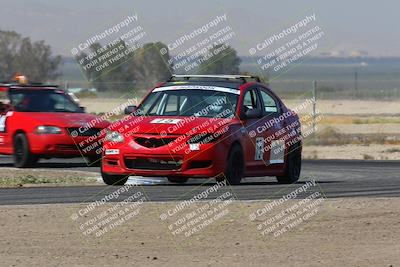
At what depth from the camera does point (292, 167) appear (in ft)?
65.2

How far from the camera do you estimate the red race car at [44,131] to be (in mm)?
22453

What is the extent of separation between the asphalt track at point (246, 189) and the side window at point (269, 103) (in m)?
1.13

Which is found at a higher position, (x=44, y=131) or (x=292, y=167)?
(x=44, y=131)

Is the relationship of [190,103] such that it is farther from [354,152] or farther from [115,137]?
[354,152]

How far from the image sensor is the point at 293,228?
13391 mm

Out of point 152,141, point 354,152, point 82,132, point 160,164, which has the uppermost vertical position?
point 82,132

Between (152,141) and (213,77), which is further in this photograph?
(213,77)

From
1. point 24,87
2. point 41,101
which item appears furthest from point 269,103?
point 24,87

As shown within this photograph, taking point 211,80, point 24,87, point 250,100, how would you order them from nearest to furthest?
point 250,100 → point 211,80 → point 24,87

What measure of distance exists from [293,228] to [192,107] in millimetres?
5480

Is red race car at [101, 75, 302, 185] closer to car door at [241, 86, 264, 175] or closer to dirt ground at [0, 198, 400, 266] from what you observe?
car door at [241, 86, 264, 175]

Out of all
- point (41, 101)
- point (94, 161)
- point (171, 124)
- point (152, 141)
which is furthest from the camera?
point (41, 101)

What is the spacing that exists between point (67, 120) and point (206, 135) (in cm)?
549

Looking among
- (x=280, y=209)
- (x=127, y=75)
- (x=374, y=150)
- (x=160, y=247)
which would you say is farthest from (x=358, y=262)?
(x=127, y=75)
